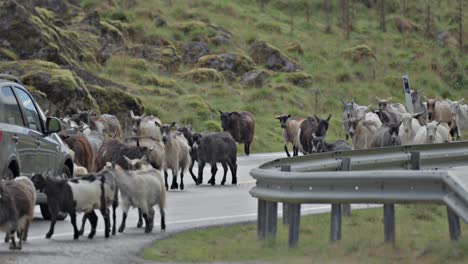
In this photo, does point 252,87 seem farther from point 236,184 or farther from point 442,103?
point 236,184

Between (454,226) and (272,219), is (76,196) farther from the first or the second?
(454,226)

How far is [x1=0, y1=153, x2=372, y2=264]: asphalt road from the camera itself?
1364 cm

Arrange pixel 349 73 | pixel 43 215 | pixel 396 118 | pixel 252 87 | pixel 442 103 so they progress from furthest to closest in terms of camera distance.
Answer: pixel 349 73, pixel 252 87, pixel 442 103, pixel 396 118, pixel 43 215

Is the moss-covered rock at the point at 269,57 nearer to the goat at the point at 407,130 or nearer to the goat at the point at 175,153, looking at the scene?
the goat at the point at 407,130

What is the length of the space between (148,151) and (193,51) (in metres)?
38.0

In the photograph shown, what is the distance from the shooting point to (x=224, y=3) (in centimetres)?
7362

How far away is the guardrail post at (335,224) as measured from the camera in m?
13.9

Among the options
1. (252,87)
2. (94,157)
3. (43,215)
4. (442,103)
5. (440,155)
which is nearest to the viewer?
(43,215)

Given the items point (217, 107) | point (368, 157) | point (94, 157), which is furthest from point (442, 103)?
point (368, 157)

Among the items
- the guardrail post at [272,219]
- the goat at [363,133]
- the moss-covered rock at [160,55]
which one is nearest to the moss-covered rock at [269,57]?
the moss-covered rock at [160,55]

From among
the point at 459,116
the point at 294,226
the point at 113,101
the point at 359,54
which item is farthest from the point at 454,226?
the point at 359,54

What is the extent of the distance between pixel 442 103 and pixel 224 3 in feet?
103

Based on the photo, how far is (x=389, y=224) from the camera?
13523 millimetres

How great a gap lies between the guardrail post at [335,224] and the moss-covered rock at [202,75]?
41.4 m
